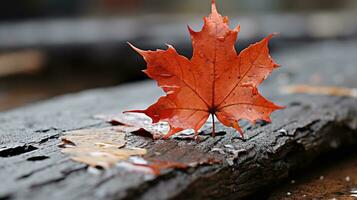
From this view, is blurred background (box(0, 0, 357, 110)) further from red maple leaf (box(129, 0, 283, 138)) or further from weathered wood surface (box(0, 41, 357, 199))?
red maple leaf (box(129, 0, 283, 138))

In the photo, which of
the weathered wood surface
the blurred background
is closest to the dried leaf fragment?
the weathered wood surface

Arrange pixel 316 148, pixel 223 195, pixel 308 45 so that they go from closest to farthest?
pixel 223 195, pixel 316 148, pixel 308 45

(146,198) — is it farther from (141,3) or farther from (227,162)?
(141,3)

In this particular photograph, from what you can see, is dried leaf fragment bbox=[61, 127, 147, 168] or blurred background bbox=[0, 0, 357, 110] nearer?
dried leaf fragment bbox=[61, 127, 147, 168]

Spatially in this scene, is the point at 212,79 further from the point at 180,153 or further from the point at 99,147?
the point at 99,147

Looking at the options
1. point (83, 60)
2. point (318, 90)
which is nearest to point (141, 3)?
point (83, 60)

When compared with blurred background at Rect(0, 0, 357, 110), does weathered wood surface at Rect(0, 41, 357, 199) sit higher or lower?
lower
